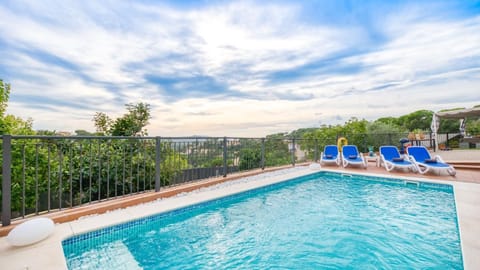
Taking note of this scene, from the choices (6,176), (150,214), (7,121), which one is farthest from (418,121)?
(7,121)

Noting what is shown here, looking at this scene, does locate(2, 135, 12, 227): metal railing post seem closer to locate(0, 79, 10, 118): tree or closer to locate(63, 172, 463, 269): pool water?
locate(63, 172, 463, 269): pool water

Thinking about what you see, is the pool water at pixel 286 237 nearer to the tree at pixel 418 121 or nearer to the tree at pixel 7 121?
the tree at pixel 7 121

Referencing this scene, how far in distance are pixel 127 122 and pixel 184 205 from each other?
629 cm

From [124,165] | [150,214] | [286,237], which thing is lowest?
[286,237]

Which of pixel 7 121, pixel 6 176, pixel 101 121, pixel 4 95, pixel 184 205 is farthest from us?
pixel 101 121

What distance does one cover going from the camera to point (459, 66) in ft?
28.7

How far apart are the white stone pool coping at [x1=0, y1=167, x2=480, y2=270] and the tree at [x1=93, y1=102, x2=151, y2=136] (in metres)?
5.34

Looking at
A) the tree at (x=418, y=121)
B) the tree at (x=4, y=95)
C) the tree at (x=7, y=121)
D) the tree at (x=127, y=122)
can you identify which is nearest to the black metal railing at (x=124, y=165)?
the tree at (x=7, y=121)

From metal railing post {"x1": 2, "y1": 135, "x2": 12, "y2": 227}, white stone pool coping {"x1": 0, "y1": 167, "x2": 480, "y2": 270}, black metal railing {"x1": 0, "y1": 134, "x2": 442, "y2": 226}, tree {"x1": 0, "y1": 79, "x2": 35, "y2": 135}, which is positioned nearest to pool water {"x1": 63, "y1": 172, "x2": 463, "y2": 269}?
white stone pool coping {"x1": 0, "y1": 167, "x2": 480, "y2": 270}

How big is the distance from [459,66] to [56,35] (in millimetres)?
13939

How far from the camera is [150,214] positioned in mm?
3646

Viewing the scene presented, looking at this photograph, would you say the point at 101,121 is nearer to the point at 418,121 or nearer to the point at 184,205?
the point at 184,205

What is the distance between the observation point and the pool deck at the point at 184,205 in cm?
222

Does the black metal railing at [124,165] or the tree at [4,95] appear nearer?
the black metal railing at [124,165]
